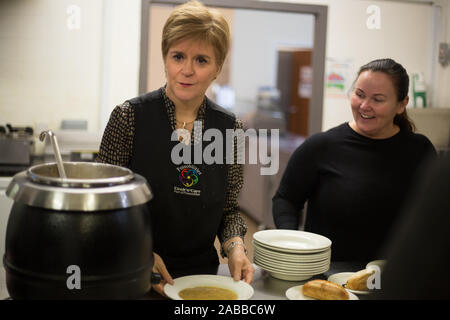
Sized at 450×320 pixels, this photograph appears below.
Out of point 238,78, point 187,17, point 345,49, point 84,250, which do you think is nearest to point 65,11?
point 345,49

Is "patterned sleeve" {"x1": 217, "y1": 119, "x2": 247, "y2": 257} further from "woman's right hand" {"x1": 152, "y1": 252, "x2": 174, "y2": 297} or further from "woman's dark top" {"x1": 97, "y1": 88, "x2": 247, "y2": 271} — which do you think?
"woman's right hand" {"x1": 152, "y1": 252, "x2": 174, "y2": 297}

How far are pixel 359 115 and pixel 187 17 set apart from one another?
88cm

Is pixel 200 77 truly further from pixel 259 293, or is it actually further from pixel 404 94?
pixel 404 94

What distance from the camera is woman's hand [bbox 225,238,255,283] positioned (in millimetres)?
1401

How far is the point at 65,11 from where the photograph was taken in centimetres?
353

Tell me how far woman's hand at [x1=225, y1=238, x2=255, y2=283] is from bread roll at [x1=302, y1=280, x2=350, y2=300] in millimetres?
180

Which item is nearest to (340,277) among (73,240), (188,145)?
(188,145)

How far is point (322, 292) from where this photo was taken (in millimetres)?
1253

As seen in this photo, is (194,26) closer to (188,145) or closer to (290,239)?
(188,145)

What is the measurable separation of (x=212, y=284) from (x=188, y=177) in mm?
409

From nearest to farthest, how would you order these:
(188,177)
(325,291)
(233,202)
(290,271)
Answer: (325,291), (290,271), (188,177), (233,202)

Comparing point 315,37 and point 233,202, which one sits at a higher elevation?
point 315,37

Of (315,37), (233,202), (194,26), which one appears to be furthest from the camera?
(315,37)
